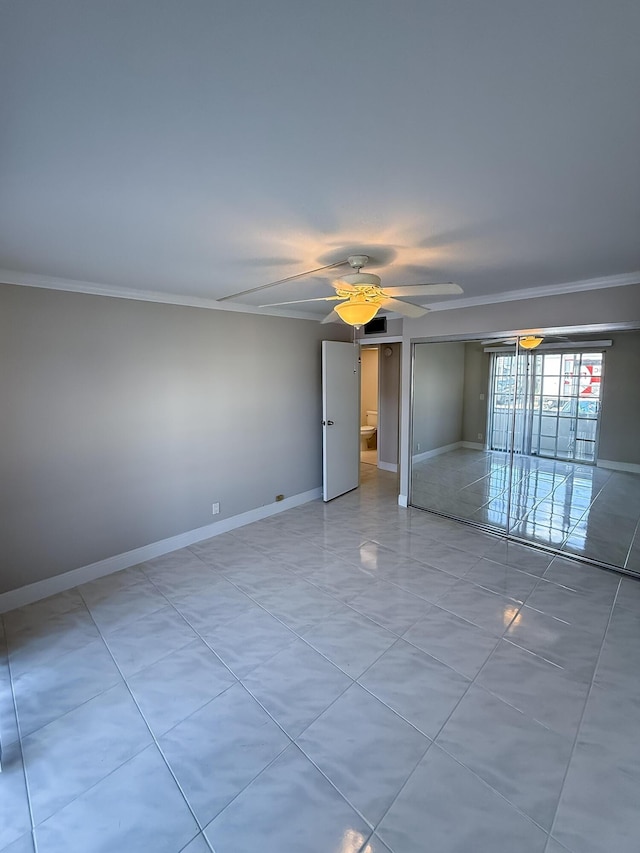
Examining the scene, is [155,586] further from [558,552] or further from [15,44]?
[558,552]

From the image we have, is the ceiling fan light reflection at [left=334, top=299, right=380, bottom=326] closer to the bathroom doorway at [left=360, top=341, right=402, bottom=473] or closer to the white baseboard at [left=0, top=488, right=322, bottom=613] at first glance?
the white baseboard at [left=0, top=488, right=322, bottom=613]

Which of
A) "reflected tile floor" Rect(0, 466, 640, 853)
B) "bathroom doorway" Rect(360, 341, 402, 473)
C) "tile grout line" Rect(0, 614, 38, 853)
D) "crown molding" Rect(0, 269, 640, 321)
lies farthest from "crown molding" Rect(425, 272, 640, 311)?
"tile grout line" Rect(0, 614, 38, 853)

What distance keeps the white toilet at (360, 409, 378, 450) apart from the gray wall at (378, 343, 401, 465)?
0.67 metres

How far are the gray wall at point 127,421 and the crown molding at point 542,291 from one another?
179 cm

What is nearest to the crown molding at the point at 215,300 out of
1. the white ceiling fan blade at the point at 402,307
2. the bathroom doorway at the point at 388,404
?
the white ceiling fan blade at the point at 402,307

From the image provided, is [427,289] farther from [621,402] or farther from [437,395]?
[437,395]

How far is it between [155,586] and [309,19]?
138 inches

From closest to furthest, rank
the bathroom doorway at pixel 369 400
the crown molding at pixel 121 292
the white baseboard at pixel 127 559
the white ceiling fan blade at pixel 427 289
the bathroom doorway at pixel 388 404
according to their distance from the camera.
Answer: the white ceiling fan blade at pixel 427 289 → the crown molding at pixel 121 292 → the white baseboard at pixel 127 559 → the bathroom doorway at pixel 388 404 → the bathroom doorway at pixel 369 400

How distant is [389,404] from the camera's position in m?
6.79

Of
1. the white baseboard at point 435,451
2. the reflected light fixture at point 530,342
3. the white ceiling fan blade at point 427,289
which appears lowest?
the white baseboard at point 435,451

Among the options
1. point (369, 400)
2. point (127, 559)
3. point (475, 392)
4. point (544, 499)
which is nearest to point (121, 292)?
point (127, 559)

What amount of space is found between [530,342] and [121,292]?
3741 millimetres

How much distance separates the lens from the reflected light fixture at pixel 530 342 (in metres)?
3.91

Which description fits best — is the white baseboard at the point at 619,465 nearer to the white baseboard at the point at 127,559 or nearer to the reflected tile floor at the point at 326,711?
the reflected tile floor at the point at 326,711
